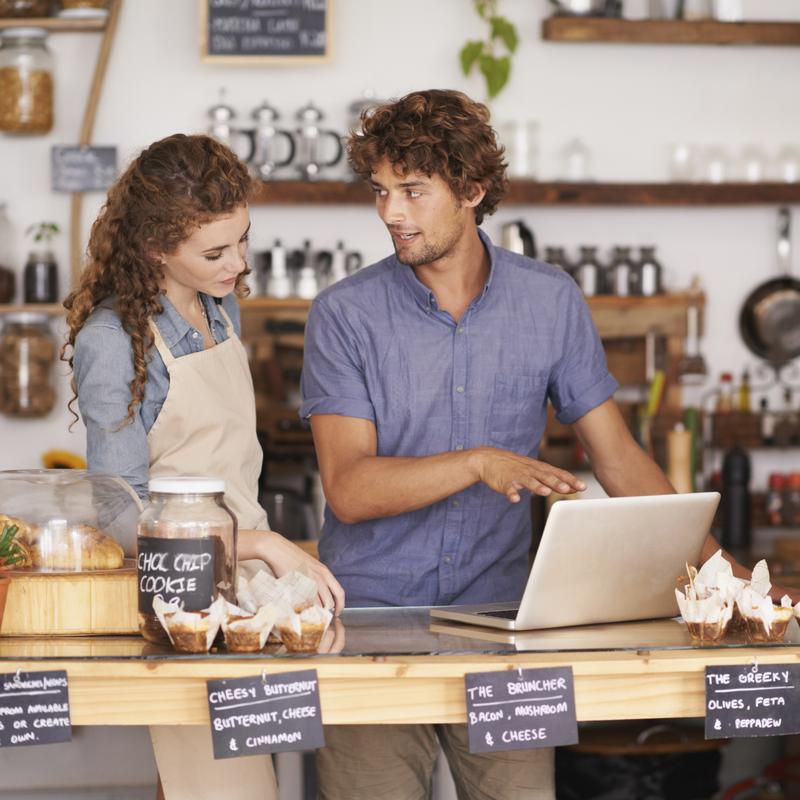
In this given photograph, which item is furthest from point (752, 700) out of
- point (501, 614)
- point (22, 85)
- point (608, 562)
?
point (22, 85)

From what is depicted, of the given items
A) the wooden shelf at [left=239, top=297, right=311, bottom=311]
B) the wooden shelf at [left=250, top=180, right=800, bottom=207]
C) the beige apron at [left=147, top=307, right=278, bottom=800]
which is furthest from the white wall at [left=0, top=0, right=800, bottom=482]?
the beige apron at [left=147, top=307, right=278, bottom=800]

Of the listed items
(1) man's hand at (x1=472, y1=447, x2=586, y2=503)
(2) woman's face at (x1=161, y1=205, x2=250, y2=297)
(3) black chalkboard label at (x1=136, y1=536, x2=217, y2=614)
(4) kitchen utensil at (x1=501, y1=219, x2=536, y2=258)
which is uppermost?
(2) woman's face at (x1=161, y1=205, x2=250, y2=297)

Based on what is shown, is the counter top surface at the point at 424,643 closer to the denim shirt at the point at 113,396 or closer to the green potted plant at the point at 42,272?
the denim shirt at the point at 113,396

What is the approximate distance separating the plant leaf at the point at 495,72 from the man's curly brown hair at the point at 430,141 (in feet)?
6.30

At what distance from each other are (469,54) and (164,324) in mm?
2382

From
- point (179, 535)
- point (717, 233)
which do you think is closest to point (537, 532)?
point (717, 233)

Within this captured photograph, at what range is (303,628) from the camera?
150 centimetres

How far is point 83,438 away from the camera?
168 inches

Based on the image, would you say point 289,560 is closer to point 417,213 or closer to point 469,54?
point 417,213

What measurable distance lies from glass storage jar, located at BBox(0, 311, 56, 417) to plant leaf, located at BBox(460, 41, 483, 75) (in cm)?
156

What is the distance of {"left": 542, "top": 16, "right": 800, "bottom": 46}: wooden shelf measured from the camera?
418 cm

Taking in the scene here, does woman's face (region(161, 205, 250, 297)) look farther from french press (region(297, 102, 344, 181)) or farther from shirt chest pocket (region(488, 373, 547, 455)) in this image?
french press (region(297, 102, 344, 181))

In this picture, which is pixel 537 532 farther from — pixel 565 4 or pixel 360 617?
pixel 360 617

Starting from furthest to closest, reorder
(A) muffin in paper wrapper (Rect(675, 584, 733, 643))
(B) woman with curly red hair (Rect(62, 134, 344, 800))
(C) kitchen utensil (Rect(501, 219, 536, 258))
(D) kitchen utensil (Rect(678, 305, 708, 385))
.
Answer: (D) kitchen utensil (Rect(678, 305, 708, 385))
(C) kitchen utensil (Rect(501, 219, 536, 258))
(B) woman with curly red hair (Rect(62, 134, 344, 800))
(A) muffin in paper wrapper (Rect(675, 584, 733, 643))
